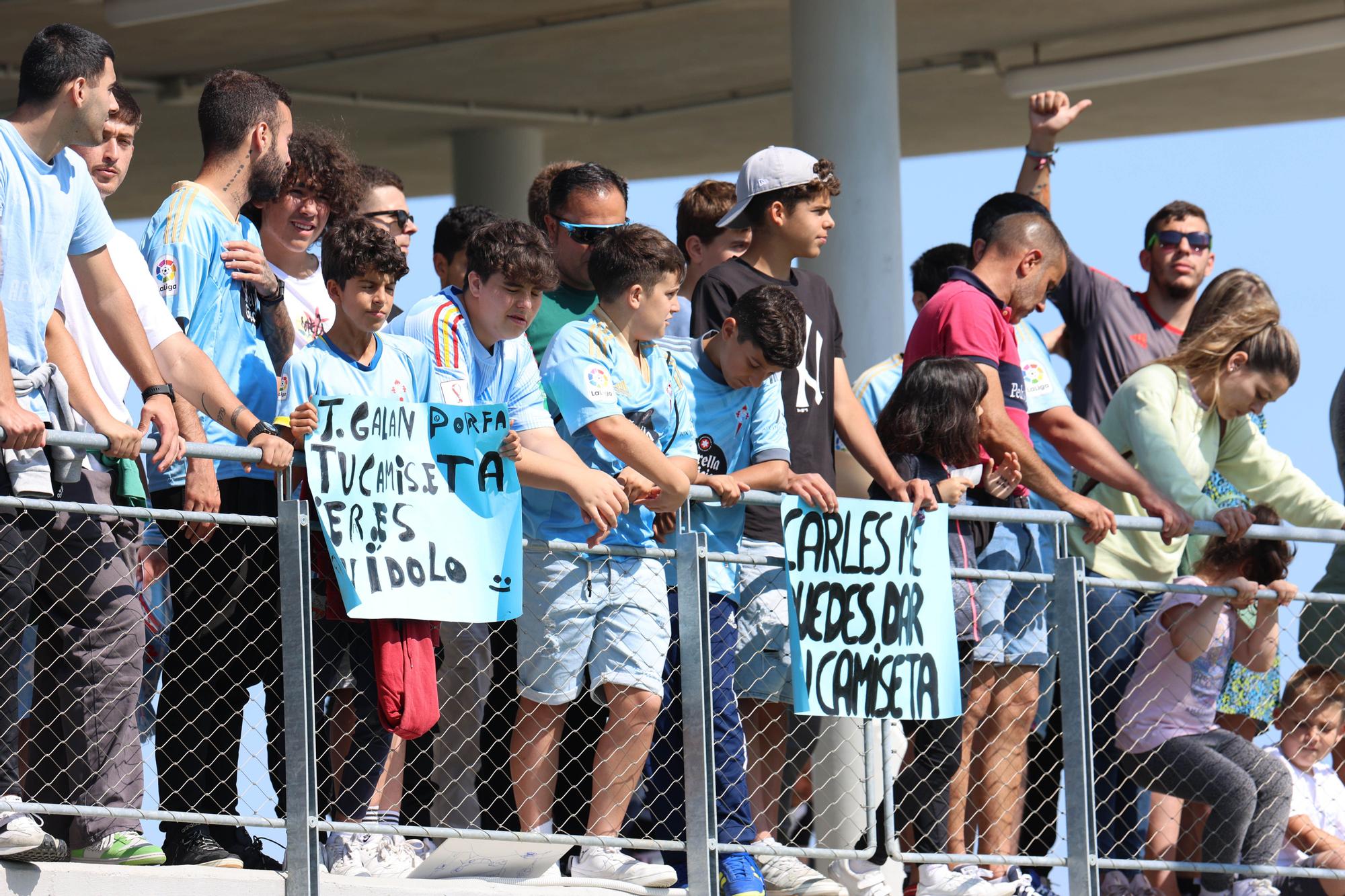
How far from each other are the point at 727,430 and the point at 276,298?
1.43 meters

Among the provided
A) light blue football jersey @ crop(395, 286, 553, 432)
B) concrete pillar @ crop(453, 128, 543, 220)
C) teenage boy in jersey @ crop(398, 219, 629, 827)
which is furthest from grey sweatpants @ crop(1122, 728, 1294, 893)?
concrete pillar @ crop(453, 128, 543, 220)

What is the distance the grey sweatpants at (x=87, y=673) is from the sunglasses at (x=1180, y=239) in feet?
14.3

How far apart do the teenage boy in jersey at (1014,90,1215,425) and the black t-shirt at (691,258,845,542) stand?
158 centimetres

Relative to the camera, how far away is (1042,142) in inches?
293

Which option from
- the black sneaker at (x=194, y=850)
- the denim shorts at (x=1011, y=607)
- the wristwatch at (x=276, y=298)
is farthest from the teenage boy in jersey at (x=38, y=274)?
the denim shorts at (x=1011, y=607)

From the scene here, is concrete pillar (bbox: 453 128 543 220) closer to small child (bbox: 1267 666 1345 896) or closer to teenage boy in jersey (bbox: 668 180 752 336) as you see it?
teenage boy in jersey (bbox: 668 180 752 336)

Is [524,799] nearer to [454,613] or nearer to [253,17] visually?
[454,613]

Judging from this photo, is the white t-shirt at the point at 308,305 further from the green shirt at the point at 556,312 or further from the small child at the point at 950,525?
the small child at the point at 950,525

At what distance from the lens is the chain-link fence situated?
4.89m

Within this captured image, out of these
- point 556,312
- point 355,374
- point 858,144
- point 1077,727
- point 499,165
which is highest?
point 499,165

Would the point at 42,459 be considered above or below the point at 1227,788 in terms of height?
above

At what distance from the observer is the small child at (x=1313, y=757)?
6727 mm

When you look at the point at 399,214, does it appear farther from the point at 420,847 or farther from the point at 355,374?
the point at 420,847

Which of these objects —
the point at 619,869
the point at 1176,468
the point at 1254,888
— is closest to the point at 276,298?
the point at 619,869
